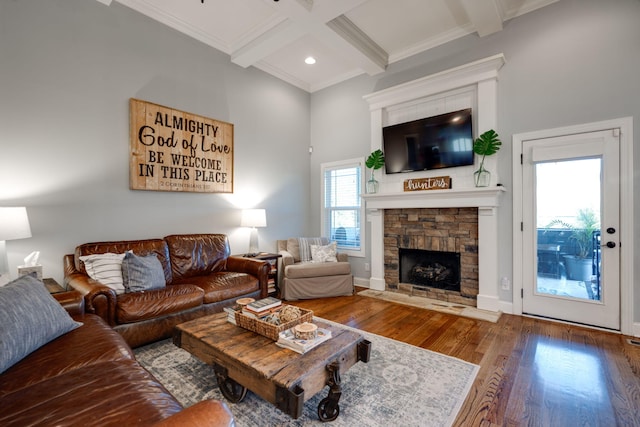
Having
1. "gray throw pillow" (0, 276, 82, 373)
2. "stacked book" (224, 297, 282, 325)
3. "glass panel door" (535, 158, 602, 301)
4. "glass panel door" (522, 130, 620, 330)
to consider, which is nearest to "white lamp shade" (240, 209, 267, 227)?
"stacked book" (224, 297, 282, 325)

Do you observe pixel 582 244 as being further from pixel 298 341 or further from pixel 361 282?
pixel 298 341

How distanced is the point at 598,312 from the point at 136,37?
5708mm

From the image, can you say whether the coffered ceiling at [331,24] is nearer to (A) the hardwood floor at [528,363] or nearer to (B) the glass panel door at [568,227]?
(B) the glass panel door at [568,227]

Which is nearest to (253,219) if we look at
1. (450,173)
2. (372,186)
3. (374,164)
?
(372,186)

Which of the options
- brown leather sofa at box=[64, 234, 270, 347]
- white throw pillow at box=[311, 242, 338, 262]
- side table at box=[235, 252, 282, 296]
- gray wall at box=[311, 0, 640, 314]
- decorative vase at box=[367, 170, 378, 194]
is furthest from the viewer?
decorative vase at box=[367, 170, 378, 194]

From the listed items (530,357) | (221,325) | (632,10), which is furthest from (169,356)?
(632,10)

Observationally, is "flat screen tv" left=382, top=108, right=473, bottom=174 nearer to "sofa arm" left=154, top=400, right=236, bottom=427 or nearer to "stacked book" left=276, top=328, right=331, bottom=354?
"stacked book" left=276, top=328, right=331, bottom=354

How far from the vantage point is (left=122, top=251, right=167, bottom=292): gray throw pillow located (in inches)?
104

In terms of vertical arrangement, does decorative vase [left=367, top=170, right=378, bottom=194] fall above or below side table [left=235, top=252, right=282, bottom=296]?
above

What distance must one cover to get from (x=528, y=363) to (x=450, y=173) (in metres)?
2.35

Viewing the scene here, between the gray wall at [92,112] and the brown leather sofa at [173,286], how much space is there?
268mm

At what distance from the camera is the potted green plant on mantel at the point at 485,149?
347cm

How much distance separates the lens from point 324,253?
175 inches

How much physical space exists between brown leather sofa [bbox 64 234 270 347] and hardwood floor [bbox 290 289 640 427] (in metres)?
1.07
